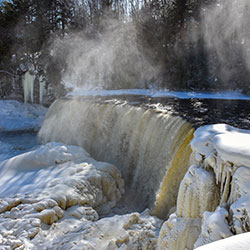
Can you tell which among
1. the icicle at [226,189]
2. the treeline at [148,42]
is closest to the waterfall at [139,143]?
the icicle at [226,189]

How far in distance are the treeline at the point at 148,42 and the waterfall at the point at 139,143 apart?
622cm

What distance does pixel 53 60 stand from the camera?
14.2 meters

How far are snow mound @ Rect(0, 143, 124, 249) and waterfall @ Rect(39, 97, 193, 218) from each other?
24.2 inches

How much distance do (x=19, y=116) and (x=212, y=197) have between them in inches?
470

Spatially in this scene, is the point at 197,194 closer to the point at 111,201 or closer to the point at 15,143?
the point at 111,201

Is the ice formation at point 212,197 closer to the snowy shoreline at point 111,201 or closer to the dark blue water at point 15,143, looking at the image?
the snowy shoreline at point 111,201

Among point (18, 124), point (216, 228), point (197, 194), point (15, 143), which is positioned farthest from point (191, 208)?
point (18, 124)

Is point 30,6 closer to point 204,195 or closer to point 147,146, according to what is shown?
point 147,146

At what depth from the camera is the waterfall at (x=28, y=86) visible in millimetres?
13257

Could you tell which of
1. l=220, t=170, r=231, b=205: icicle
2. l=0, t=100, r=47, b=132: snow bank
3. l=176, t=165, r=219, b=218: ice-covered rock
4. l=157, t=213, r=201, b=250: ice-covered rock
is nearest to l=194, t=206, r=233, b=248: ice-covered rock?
l=220, t=170, r=231, b=205: icicle

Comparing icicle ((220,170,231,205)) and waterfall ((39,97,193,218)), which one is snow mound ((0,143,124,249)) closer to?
waterfall ((39,97,193,218))

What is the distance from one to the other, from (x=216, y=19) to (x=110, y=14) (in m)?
7.36

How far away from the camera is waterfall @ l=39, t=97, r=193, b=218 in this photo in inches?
157

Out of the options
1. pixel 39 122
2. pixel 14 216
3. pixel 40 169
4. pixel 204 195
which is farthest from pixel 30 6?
pixel 204 195
